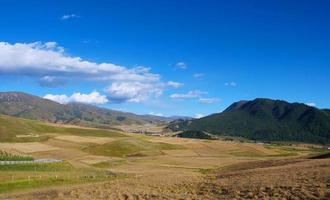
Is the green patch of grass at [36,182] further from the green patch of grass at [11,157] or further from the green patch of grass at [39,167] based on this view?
the green patch of grass at [11,157]

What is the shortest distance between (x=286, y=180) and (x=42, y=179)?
3713 cm

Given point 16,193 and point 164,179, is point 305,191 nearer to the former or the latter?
point 164,179

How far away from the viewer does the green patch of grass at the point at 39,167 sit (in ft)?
287

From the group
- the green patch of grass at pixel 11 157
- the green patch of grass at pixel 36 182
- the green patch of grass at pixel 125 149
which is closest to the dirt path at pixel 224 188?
the green patch of grass at pixel 36 182

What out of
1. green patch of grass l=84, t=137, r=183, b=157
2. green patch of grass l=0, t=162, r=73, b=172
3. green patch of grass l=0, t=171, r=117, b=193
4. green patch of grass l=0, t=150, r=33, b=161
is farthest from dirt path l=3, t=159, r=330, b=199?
green patch of grass l=84, t=137, r=183, b=157

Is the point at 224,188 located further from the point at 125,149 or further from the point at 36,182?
the point at 125,149

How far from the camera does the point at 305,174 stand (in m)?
45.6

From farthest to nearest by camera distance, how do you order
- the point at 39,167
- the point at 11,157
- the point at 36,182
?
the point at 11,157 < the point at 39,167 < the point at 36,182

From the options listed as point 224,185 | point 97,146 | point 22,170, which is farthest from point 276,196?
point 97,146

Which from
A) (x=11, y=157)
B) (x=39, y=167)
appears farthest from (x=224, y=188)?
(x=11, y=157)

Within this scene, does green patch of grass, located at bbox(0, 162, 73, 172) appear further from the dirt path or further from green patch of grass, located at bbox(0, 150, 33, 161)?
the dirt path

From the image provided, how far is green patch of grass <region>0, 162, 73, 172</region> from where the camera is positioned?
87.6 metres

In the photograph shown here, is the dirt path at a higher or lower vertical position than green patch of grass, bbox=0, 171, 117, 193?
higher

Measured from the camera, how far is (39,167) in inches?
3548
